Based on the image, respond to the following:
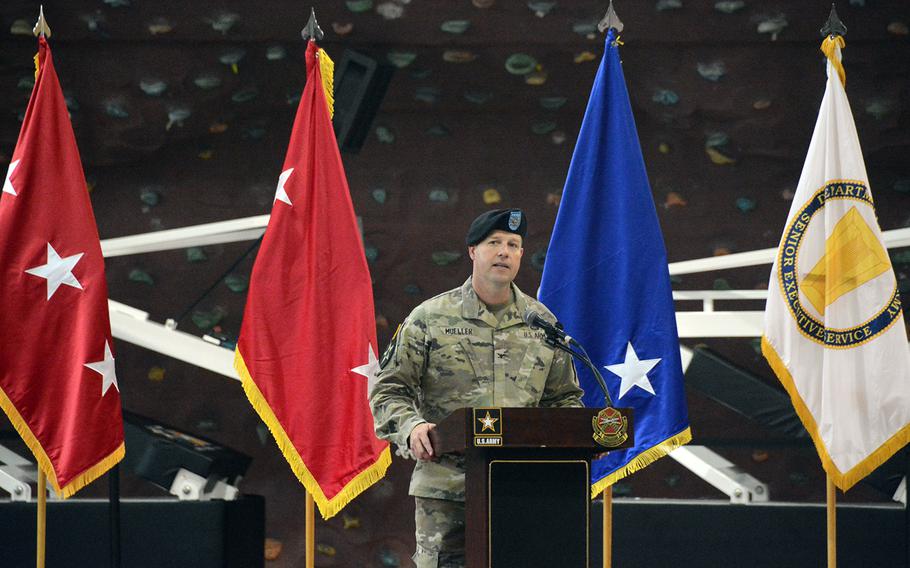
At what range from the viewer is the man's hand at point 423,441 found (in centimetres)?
264

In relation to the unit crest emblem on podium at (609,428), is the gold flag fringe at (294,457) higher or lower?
lower

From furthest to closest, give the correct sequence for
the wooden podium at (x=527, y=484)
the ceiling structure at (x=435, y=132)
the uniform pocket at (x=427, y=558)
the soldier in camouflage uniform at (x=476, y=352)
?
the ceiling structure at (x=435, y=132)
the soldier in camouflage uniform at (x=476, y=352)
the uniform pocket at (x=427, y=558)
the wooden podium at (x=527, y=484)

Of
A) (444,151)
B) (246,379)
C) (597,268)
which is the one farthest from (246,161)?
(597,268)

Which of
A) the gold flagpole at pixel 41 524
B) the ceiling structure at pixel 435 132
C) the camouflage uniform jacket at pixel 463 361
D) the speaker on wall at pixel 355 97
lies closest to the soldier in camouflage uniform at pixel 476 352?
the camouflage uniform jacket at pixel 463 361

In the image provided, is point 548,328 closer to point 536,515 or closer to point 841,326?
point 536,515

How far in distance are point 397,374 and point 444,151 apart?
3212 mm

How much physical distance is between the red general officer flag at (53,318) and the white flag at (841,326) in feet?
8.01

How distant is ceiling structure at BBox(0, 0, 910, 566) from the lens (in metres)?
5.53

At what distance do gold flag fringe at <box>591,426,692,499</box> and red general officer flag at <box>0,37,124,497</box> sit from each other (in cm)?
179

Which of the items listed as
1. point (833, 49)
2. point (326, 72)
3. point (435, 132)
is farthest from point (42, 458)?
point (833, 49)

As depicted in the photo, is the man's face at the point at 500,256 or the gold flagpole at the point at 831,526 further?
the gold flagpole at the point at 831,526

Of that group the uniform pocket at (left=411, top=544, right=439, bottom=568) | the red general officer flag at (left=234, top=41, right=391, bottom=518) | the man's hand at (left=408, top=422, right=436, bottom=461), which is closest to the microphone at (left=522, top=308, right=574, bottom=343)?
the man's hand at (left=408, top=422, right=436, bottom=461)

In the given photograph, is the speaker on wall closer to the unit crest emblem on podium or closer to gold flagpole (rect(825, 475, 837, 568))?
gold flagpole (rect(825, 475, 837, 568))

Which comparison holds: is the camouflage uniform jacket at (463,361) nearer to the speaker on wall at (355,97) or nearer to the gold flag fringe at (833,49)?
the gold flag fringe at (833,49)
